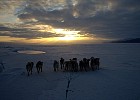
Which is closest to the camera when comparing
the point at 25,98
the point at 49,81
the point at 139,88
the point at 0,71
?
the point at 25,98

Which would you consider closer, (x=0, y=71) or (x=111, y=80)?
(x=111, y=80)

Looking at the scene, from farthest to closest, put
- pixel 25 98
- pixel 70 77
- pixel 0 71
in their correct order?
pixel 0 71
pixel 70 77
pixel 25 98

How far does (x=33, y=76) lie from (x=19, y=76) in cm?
105

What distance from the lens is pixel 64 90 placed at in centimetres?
1197

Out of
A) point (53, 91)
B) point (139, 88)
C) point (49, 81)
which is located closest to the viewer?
point (53, 91)

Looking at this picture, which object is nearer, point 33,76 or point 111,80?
point 111,80

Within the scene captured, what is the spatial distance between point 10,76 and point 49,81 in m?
3.34

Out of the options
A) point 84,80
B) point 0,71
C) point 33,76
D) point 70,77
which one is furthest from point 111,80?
point 0,71

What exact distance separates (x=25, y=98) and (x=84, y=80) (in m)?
5.11

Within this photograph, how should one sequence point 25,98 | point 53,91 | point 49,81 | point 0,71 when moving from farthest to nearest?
point 0,71
point 49,81
point 53,91
point 25,98

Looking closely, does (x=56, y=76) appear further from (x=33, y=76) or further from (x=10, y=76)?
(x=10, y=76)

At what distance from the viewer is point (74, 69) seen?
1753 centimetres

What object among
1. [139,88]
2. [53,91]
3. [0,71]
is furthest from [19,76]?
[139,88]

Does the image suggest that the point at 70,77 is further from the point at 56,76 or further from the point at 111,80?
the point at 111,80
